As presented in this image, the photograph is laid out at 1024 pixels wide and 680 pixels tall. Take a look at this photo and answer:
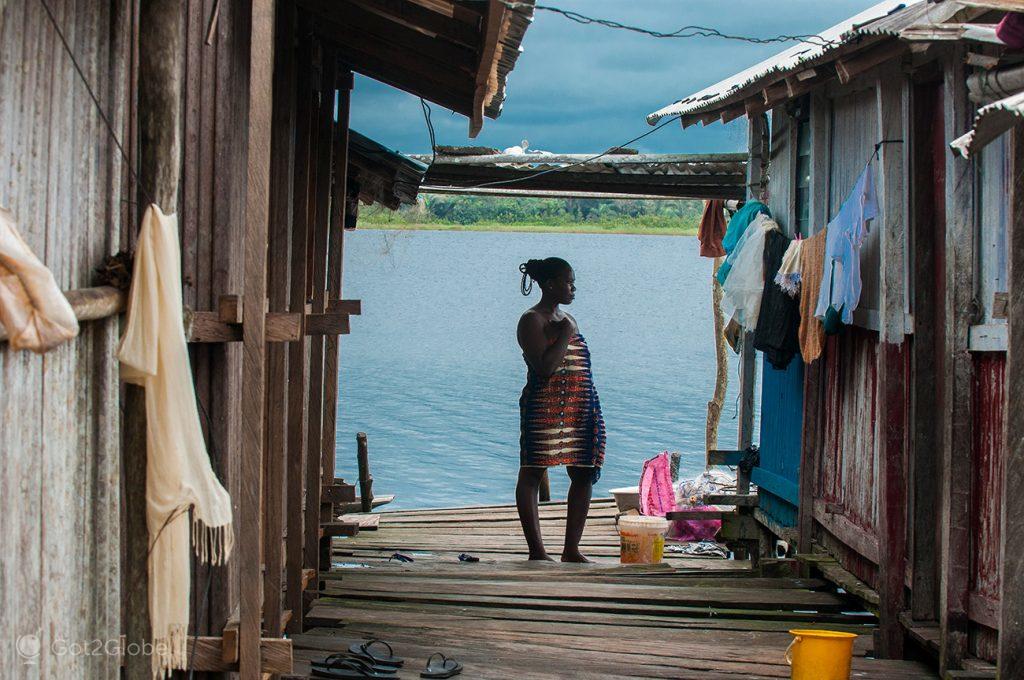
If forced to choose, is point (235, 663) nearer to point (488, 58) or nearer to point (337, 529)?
point (488, 58)

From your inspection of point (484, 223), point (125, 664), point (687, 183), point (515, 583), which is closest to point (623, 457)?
point (687, 183)

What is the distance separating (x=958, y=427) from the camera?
5.18m

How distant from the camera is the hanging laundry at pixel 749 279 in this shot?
8309 mm

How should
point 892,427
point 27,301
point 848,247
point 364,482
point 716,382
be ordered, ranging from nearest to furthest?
point 27,301
point 892,427
point 848,247
point 364,482
point 716,382

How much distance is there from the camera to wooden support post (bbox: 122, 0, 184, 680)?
3.72 metres

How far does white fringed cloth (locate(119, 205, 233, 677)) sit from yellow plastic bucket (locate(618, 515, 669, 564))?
20.3 feet

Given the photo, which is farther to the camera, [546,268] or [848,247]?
[546,268]

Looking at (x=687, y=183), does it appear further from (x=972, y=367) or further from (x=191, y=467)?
(x=191, y=467)

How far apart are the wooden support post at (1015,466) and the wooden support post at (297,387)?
3226 millimetres

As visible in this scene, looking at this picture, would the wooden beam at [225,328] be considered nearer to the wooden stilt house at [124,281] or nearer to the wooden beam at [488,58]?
the wooden stilt house at [124,281]

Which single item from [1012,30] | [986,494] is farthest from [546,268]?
[1012,30]

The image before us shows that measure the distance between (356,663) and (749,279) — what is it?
4.29m

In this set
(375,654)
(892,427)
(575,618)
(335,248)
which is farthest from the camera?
(335,248)

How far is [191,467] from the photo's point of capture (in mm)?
3715
